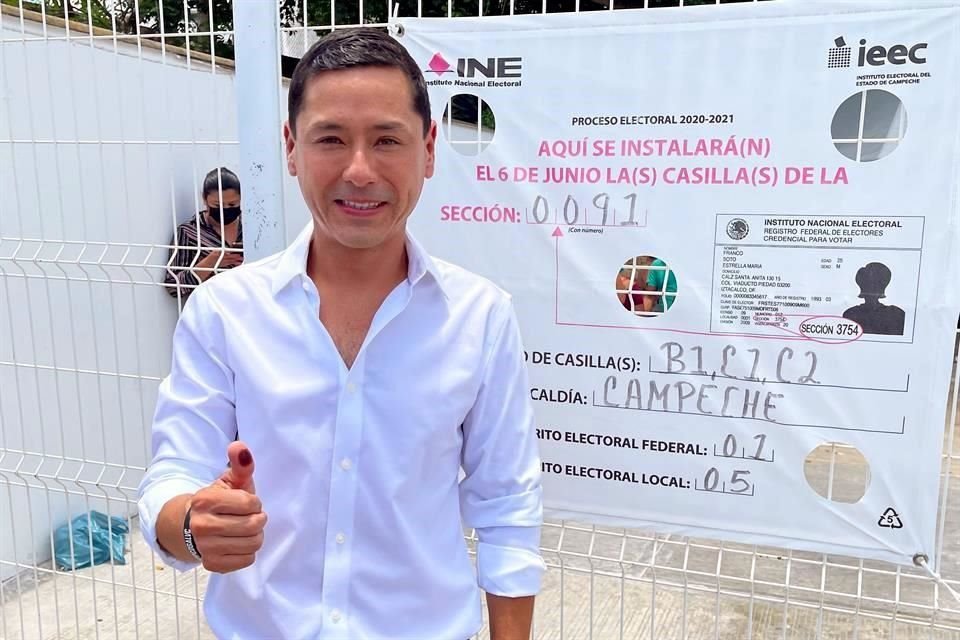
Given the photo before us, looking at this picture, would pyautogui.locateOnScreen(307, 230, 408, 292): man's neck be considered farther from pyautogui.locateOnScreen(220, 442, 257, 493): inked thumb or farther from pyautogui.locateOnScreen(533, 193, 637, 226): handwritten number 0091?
pyautogui.locateOnScreen(533, 193, 637, 226): handwritten number 0091

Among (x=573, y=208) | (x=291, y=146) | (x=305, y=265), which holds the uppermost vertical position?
(x=291, y=146)

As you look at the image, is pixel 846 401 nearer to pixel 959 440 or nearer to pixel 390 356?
pixel 959 440

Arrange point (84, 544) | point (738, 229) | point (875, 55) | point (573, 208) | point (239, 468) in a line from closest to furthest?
point (239, 468) → point (875, 55) → point (738, 229) → point (573, 208) → point (84, 544)

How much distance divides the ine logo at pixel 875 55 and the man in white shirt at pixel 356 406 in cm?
95

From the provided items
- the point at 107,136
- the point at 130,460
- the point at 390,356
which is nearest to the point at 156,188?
the point at 107,136

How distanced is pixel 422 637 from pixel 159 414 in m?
0.62

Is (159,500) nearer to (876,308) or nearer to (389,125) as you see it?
(389,125)

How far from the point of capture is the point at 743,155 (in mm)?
1830

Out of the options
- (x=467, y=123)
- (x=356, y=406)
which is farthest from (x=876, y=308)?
(x=356, y=406)

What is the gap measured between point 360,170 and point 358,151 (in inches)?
1.5

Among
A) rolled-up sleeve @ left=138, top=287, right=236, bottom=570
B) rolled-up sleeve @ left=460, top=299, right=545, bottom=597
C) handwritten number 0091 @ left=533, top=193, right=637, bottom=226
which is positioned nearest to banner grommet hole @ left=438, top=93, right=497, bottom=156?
handwritten number 0091 @ left=533, top=193, right=637, bottom=226

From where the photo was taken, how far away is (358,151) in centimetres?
132

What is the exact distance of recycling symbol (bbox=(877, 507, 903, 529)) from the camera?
1.88m

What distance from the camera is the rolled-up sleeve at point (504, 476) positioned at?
1.44 metres
